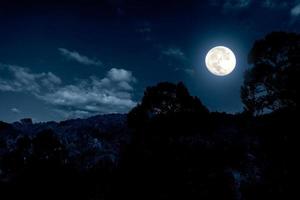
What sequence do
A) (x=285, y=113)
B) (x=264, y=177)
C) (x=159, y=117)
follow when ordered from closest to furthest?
(x=264, y=177)
(x=285, y=113)
(x=159, y=117)

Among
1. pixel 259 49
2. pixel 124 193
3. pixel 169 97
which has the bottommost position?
pixel 124 193

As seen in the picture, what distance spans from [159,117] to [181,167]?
9.64 m

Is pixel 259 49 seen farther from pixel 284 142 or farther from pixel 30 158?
pixel 30 158

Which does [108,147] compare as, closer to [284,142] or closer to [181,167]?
[181,167]

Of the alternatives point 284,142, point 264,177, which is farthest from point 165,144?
point 284,142

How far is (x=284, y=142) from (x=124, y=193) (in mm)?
14768

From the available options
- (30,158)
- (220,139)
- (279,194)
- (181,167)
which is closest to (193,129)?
(220,139)

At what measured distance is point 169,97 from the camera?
2778 centimetres

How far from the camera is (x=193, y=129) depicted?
28.4 meters

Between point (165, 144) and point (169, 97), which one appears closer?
point (165, 144)

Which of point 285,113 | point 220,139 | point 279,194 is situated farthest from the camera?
point 220,139

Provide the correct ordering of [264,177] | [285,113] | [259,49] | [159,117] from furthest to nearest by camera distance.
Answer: [159,117] → [259,49] → [285,113] → [264,177]

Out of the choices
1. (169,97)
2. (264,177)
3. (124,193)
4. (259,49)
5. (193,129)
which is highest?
(259,49)

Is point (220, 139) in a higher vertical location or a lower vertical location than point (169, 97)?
lower
